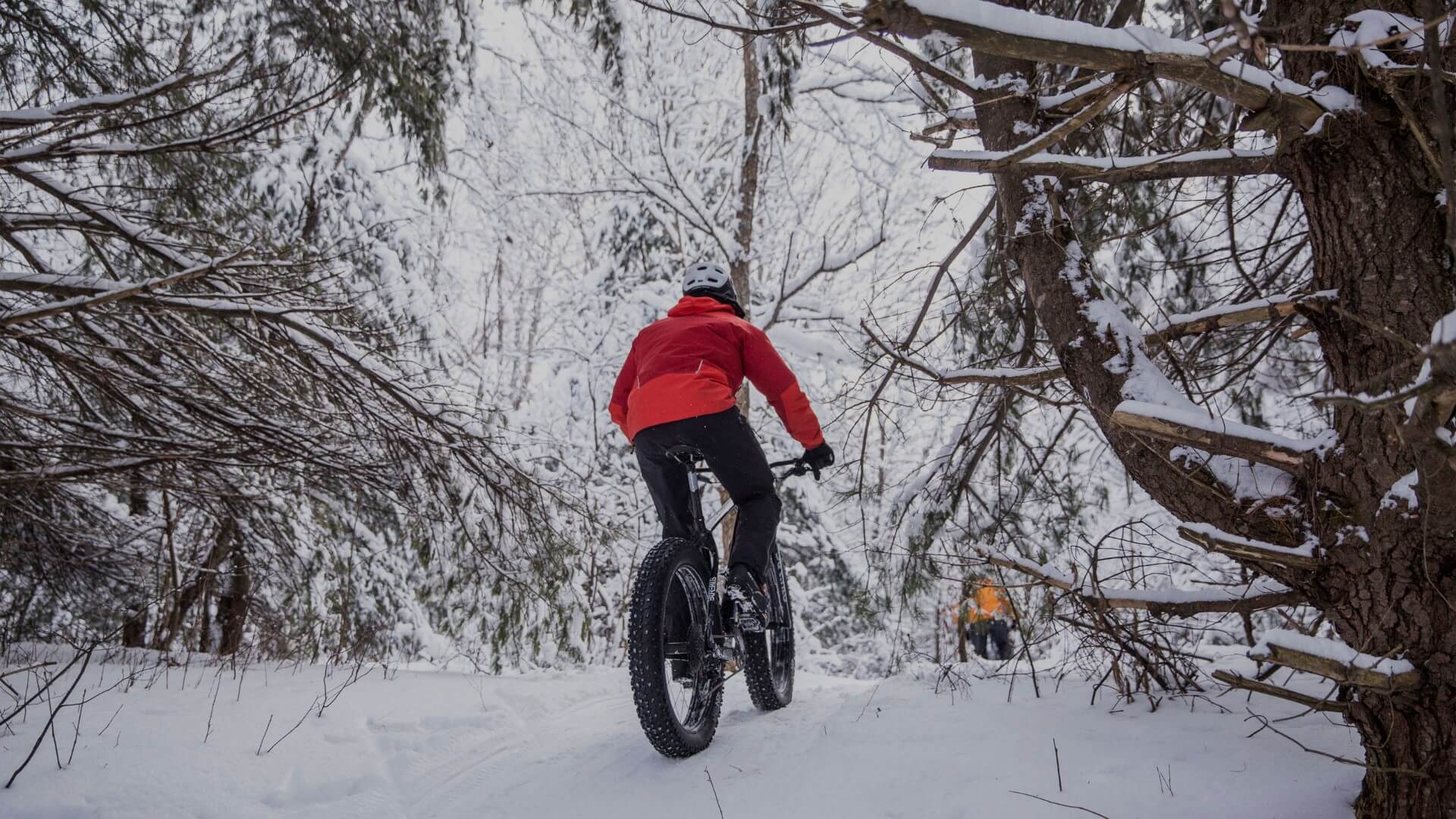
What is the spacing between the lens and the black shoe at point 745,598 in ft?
10.4

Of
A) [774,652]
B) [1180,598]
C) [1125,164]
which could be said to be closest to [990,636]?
[774,652]

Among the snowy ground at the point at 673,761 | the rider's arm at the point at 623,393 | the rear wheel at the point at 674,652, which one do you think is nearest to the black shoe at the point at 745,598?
the rear wheel at the point at 674,652

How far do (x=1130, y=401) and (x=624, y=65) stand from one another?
6524 millimetres

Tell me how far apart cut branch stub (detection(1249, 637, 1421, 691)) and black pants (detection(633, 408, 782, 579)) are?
1.73 meters

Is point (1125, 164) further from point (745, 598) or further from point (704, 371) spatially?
point (745, 598)

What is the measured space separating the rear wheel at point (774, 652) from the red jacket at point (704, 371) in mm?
715

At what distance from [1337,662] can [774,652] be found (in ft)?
7.57

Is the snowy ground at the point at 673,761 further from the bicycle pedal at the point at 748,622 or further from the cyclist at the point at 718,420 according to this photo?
the cyclist at the point at 718,420

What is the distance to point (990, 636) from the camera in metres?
9.05

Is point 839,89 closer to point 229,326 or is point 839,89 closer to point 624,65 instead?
point 624,65

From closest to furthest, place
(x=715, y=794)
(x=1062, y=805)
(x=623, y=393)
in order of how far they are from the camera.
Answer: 1. (x=1062, y=805)
2. (x=715, y=794)
3. (x=623, y=393)

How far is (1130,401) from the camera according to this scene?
198 cm

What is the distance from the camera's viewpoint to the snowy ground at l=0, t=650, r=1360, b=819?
7.20 feet

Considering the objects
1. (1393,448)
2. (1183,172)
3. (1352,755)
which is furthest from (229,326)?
(1352,755)
